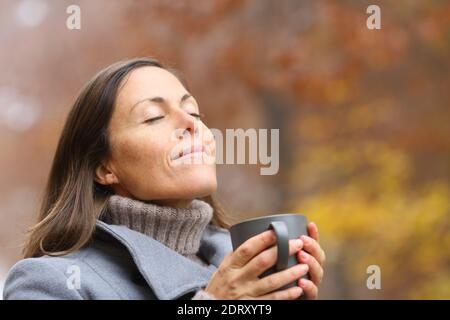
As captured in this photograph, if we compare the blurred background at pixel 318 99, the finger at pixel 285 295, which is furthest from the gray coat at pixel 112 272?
the blurred background at pixel 318 99

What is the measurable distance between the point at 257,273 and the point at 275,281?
38 millimetres

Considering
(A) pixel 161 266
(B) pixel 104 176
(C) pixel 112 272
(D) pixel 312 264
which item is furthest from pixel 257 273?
(B) pixel 104 176

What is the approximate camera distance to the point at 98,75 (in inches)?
63.7

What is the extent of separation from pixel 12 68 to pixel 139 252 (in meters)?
3.34

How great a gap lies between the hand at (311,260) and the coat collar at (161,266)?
0.89ft

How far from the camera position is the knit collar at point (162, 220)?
4.95 feet

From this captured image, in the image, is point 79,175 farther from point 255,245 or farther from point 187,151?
point 255,245

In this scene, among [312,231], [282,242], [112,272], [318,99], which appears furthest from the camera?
[318,99]

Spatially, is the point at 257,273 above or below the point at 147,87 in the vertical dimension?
below

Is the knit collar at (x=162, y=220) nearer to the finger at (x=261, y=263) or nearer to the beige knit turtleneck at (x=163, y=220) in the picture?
the beige knit turtleneck at (x=163, y=220)

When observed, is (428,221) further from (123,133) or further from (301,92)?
A: (123,133)

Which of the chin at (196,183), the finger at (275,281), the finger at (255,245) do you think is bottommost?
the finger at (275,281)

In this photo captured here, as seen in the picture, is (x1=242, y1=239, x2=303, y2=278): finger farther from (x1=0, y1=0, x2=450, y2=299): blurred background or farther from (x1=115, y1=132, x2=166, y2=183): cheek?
(x1=0, y1=0, x2=450, y2=299): blurred background

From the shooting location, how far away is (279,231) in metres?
1.20
